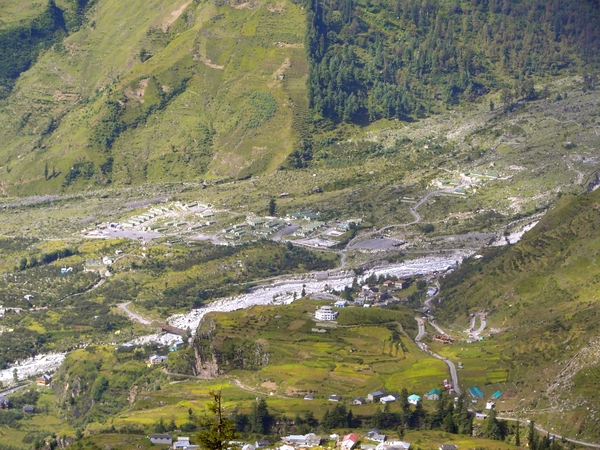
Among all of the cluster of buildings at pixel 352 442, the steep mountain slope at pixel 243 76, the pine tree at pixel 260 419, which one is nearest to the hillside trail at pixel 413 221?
the steep mountain slope at pixel 243 76

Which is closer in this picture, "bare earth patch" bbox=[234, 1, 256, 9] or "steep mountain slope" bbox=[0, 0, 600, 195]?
"steep mountain slope" bbox=[0, 0, 600, 195]

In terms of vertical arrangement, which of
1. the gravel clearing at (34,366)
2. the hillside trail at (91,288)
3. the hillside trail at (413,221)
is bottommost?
the hillside trail at (413,221)

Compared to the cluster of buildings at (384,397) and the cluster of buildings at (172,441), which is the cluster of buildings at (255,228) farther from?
the cluster of buildings at (172,441)

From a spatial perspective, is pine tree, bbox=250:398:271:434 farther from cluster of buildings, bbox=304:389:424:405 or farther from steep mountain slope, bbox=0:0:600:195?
steep mountain slope, bbox=0:0:600:195

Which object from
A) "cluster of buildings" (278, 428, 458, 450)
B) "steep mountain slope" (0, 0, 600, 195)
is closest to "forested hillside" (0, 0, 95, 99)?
"steep mountain slope" (0, 0, 600, 195)

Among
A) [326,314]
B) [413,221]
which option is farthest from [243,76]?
[326,314]

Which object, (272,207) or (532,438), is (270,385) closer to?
(532,438)
